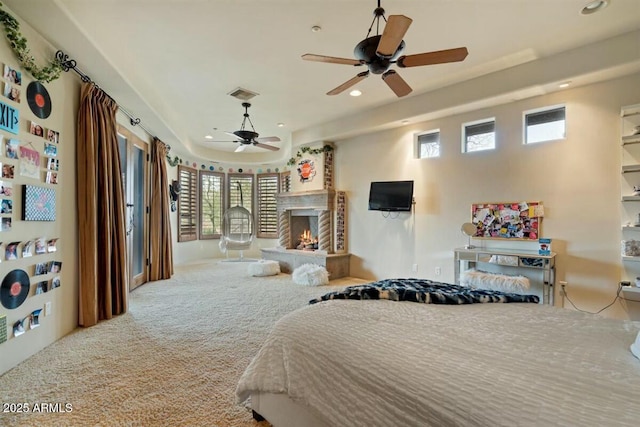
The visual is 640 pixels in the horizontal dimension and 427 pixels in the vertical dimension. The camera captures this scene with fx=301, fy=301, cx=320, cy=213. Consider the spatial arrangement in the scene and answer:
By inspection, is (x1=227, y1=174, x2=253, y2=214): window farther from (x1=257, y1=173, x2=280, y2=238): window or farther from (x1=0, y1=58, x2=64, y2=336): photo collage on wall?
(x1=0, y1=58, x2=64, y2=336): photo collage on wall

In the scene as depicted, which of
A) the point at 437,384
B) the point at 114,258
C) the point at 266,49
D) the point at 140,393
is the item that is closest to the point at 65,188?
the point at 114,258

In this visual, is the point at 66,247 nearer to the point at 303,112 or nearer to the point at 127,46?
the point at 127,46

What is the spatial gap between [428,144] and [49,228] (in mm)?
5008

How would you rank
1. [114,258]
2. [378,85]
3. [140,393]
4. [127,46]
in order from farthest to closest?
[378,85] < [114,258] < [127,46] < [140,393]

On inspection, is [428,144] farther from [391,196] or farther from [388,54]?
[388,54]

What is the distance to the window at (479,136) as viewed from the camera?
14.2 ft

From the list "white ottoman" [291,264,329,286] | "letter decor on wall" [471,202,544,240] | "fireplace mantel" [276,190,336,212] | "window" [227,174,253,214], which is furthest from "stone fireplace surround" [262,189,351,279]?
"letter decor on wall" [471,202,544,240]

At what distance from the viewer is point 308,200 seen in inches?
249

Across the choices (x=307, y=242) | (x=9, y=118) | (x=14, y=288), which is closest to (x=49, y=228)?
(x=14, y=288)

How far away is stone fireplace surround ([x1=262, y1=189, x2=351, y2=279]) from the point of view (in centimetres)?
583

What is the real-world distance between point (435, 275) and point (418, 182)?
1.53 meters

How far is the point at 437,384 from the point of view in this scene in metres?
1.03

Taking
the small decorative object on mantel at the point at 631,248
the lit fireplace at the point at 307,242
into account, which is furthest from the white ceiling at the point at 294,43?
the lit fireplace at the point at 307,242

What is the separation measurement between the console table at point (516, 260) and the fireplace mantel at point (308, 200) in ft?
8.43
